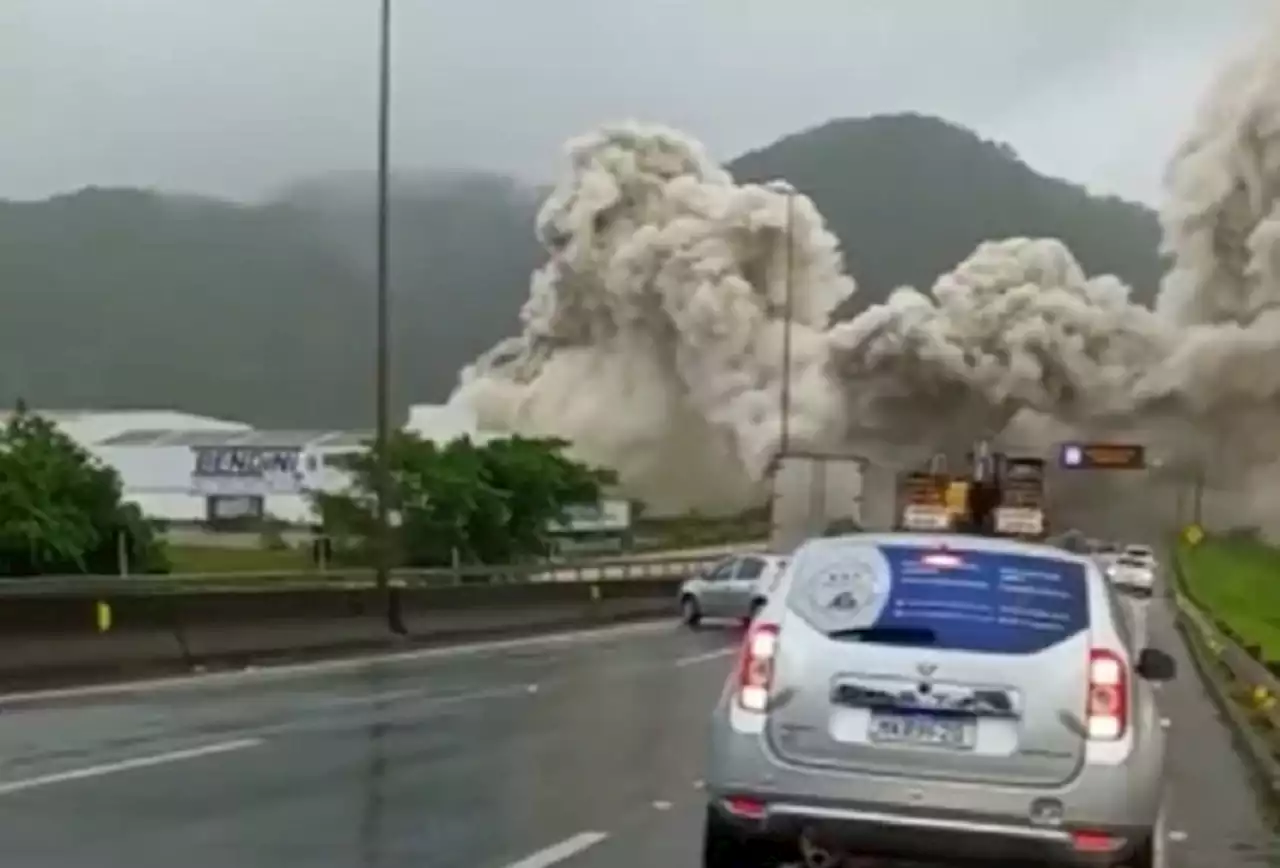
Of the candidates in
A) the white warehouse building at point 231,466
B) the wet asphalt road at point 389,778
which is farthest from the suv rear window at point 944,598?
the white warehouse building at point 231,466

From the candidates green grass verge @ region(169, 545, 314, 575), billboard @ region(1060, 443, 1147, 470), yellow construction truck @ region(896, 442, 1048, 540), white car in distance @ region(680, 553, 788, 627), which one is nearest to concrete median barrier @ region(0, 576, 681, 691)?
white car in distance @ region(680, 553, 788, 627)

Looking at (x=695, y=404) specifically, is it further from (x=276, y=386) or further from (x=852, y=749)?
(x=852, y=749)

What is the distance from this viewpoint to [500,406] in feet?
324

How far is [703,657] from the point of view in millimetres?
31453

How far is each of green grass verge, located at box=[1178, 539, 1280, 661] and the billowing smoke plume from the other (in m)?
7.72

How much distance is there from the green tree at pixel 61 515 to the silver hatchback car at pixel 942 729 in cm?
4608

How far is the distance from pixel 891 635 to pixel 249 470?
260ft

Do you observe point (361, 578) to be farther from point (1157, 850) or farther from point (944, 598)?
point (944, 598)

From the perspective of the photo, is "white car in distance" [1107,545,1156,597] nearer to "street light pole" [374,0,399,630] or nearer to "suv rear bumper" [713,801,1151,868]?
"street light pole" [374,0,399,630]

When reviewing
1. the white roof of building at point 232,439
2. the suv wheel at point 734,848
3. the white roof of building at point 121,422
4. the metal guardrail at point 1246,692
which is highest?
the white roof of building at point 121,422

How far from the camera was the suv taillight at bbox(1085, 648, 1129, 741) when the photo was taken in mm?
9367

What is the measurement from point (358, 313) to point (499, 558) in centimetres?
8082

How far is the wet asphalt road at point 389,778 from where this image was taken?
11.2 metres

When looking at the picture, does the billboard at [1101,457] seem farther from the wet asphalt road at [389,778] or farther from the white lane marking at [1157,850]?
the white lane marking at [1157,850]
